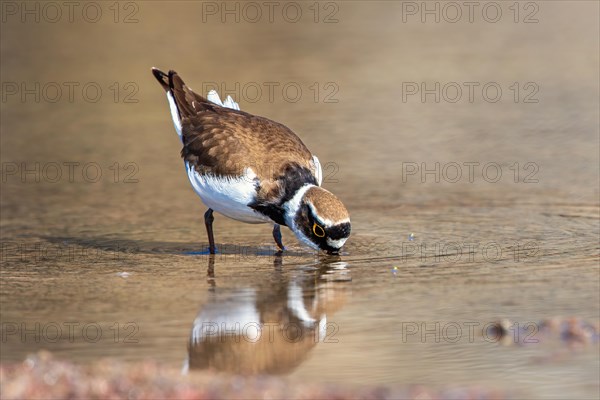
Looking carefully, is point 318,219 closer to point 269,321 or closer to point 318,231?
point 318,231

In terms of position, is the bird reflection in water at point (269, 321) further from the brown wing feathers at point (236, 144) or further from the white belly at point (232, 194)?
the brown wing feathers at point (236, 144)

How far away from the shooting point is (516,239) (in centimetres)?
1016

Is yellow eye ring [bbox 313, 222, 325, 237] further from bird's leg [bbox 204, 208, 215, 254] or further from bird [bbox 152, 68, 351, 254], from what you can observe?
bird's leg [bbox 204, 208, 215, 254]

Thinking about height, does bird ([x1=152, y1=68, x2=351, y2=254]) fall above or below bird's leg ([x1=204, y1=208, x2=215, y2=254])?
above

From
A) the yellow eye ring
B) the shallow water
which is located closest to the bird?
the yellow eye ring

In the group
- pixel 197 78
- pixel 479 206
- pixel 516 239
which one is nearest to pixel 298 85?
pixel 197 78

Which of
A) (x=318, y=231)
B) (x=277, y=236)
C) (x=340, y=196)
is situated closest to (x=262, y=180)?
(x=277, y=236)

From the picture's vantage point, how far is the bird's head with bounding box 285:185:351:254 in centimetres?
941

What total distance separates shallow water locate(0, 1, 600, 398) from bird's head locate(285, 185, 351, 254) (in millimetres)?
209

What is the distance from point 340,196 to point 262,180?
7.84 feet

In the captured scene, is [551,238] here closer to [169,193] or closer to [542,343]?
[542,343]

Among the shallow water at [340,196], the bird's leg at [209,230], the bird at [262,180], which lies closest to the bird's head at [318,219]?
the bird at [262,180]

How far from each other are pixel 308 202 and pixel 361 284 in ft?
3.93

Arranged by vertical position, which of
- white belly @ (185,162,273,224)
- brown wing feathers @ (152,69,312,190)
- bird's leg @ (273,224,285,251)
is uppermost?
brown wing feathers @ (152,69,312,190)
